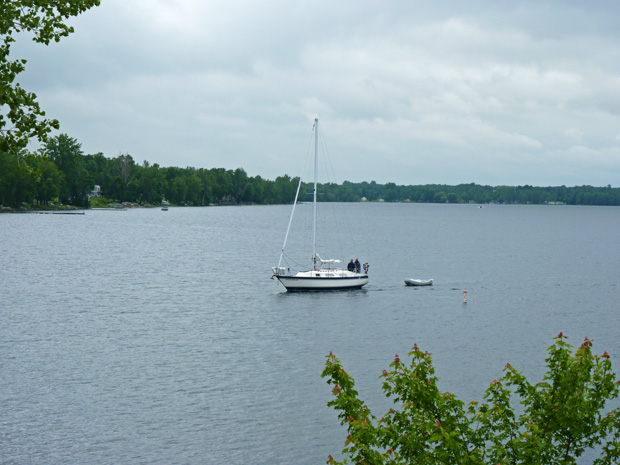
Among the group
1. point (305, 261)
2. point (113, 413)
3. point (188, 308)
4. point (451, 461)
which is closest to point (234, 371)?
point (113, 413)

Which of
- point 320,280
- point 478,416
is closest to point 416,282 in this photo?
point 320,280

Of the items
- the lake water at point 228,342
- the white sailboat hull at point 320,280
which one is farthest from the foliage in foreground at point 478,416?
the white sailboat hull at point 320,280

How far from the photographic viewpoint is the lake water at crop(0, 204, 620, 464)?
31297 millimetres

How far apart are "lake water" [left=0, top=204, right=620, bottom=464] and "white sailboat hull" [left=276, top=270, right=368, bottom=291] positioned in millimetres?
1371

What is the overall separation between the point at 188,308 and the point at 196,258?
1959 inches

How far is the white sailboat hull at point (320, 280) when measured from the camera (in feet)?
237

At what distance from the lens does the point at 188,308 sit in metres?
64.9

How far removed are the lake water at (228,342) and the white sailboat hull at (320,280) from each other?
4.50 feet

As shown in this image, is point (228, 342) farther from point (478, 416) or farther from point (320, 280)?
point (478, 416)

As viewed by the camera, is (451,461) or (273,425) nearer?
(451,461)

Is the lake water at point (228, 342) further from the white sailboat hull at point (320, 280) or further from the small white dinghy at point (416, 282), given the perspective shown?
the white sailboat hull at point (320, 280)

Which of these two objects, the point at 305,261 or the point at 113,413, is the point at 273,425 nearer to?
the point at 113,413

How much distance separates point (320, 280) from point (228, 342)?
23.8 m

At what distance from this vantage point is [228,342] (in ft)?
164
